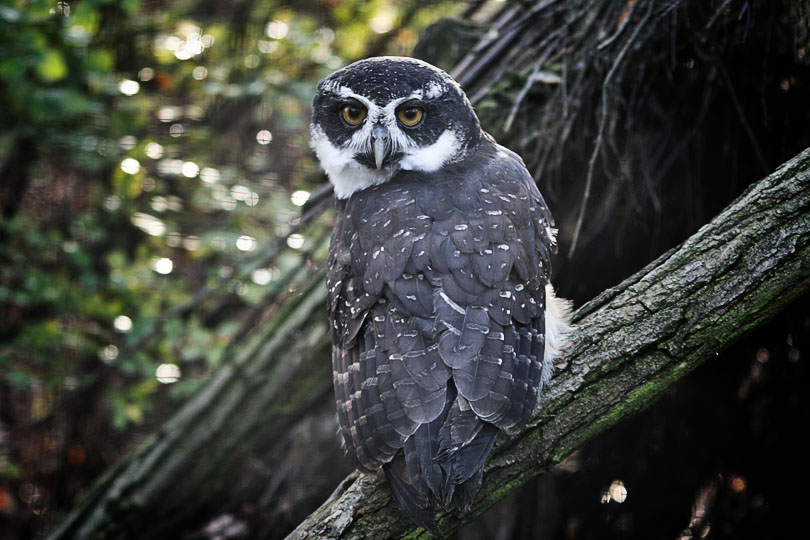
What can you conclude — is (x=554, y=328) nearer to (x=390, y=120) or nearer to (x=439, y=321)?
(x=439, y=321)

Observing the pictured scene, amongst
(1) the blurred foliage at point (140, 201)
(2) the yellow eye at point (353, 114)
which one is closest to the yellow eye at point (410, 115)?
(2) the yellow eye at point (353, 114)

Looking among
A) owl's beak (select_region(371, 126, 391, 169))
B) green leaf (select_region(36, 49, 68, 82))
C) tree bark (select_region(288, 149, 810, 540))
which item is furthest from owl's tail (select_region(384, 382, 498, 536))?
green leaf (select_region(36, 49, 68, 82))

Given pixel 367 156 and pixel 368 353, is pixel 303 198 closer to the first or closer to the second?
pixel 367 156

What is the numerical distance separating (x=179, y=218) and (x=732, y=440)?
13.3 feet

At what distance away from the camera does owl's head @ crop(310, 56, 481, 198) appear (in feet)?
7.48

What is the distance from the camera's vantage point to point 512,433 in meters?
1.90

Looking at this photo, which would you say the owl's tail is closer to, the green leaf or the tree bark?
the tree bark

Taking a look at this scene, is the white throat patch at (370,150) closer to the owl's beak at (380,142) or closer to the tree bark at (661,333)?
the owl's beak at (380,142)

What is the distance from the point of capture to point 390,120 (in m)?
2.30

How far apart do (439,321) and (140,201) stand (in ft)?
11.3

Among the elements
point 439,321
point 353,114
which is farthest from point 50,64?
A: point 439,321

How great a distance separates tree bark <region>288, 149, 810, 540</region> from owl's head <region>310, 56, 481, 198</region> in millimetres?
926

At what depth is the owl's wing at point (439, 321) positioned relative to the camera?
72.8 inches

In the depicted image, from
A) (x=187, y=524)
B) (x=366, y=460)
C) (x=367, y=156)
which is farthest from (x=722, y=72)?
(x=187, y=524)
